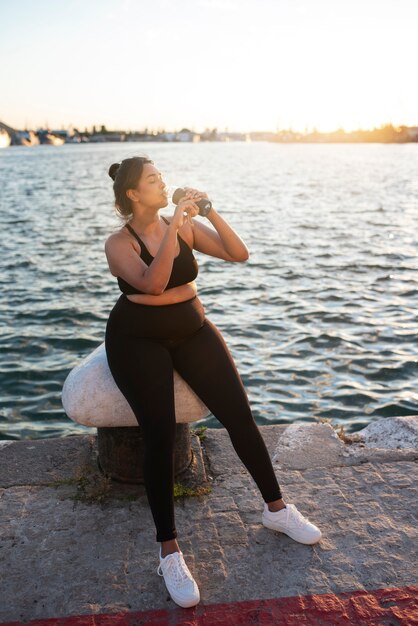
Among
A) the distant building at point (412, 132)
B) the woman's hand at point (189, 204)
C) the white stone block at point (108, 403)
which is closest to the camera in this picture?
the woman's hand at point (189, 204)

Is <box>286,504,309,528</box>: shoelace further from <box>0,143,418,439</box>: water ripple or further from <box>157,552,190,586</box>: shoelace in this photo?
<box>0,143,418,439</box>: water ripple

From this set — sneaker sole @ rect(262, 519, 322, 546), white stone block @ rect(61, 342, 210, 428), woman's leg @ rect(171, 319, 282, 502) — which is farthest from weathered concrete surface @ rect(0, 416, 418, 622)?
white stone block @ rect(61, 342, 210, 428)

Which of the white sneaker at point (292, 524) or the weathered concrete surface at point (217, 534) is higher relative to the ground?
the white sneaker at point (292, 524)

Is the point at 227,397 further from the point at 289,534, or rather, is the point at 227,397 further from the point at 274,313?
the point at 274,313

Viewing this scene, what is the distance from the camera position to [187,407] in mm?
3910

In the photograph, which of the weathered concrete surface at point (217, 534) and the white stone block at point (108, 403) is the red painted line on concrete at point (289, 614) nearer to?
the weathered concrete surface at point (217, 534)

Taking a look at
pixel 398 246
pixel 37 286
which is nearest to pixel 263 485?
pixel 37 286

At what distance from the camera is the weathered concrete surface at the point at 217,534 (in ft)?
10.4

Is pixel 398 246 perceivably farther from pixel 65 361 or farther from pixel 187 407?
pixel 187 407

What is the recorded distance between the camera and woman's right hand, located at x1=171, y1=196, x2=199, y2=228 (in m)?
3.63

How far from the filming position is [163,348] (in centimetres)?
368

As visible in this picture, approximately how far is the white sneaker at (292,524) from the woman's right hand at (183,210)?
1.73 meters

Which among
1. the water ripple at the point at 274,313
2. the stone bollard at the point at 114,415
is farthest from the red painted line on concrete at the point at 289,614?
the water ripple at the point at 274,313

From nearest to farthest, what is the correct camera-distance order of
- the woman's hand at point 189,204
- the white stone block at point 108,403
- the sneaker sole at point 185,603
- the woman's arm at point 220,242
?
the sneaker sole at point 185,603 → the woman's hand at point 189,204 → the white stone block at point 108,403 → the woman's arm at point 220,242
